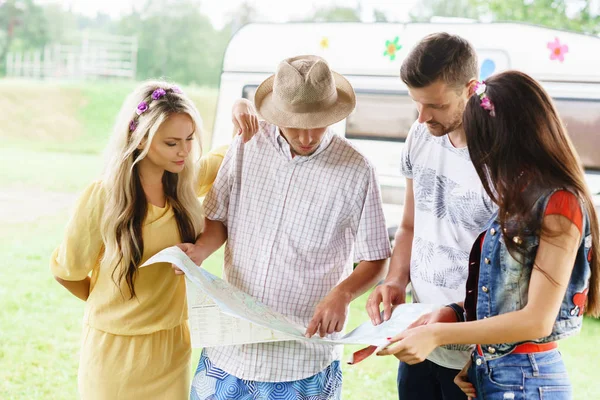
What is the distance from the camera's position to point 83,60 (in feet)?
52.3

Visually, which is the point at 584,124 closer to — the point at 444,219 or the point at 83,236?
the point at 444,219

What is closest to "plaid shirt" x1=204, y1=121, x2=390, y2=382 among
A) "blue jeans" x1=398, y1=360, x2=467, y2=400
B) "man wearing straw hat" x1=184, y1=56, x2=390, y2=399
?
"man wearing straw hat" x1=184, y1=56, x2=390, y2=399

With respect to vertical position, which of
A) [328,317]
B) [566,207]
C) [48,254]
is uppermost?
[566,207]

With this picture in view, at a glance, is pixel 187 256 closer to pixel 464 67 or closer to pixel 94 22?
pixel 464 67

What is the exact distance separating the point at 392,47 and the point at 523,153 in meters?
4.48

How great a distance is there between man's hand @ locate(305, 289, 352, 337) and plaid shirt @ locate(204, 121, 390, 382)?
0.09 metres

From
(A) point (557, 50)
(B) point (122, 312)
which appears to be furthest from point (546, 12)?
(B) point (122, 312)

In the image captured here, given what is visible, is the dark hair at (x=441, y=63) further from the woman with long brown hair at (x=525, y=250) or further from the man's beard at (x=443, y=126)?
the woman with long brown hair at (x=525, y=250)

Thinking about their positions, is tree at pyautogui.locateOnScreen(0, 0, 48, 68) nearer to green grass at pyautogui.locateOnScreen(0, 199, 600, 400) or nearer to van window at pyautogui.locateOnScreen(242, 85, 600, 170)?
green grass at pyautogui.locateOnScreen(0, 199, 600, 400)

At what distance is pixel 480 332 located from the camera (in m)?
1.46

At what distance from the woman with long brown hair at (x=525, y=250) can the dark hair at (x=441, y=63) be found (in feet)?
0.85

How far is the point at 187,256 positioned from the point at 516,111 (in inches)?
35.0

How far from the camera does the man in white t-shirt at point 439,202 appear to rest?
5.82 ft

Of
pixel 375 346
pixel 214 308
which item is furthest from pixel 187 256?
pixel 375 346
